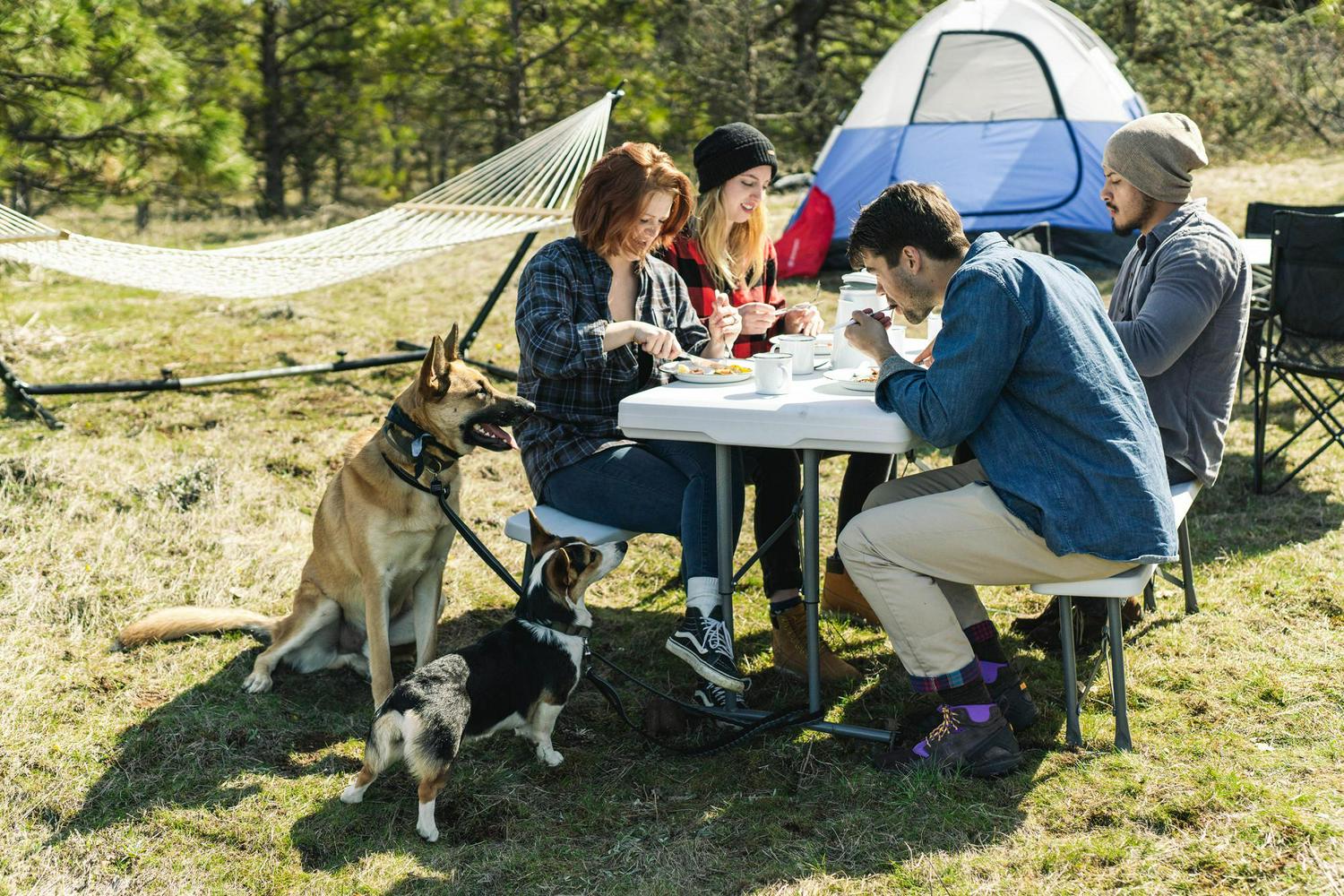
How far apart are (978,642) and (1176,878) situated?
74cm

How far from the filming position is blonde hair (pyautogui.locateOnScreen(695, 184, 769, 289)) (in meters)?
3.28

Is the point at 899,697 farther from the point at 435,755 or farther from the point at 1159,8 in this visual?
the point at 1159,8

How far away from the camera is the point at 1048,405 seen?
2.16m

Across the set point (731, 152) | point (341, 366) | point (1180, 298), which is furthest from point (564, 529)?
point (341, 366)

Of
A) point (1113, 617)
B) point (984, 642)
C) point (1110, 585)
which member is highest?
point (1110, 585)

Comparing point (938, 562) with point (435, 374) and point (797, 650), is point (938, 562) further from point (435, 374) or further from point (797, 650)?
point (435, 374)

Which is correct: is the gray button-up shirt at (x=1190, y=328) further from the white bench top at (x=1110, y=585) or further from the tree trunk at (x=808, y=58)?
the tree trunk at (x=808, y=58)

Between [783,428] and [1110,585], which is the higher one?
[783,428]

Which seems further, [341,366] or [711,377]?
[341,366]

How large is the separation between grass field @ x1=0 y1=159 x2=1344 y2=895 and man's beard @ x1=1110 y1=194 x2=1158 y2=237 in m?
1.12

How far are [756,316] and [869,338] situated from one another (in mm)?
793

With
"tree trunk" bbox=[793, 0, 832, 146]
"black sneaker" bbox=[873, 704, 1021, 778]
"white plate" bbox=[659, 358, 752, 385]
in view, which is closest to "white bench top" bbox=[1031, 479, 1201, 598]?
"black sneaker" bbox=[873, 704, 1021, 778]

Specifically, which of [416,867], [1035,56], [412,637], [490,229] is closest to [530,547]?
[412,637]

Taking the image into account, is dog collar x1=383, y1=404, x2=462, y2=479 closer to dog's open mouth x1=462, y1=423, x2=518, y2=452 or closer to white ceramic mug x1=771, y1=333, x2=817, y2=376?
dog's open mouth x1=462, y1=423, x2=518, y2=452
